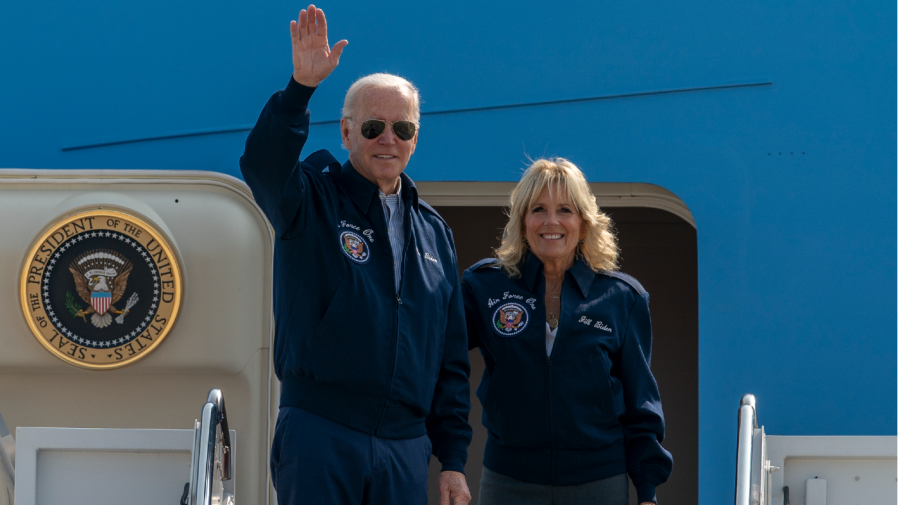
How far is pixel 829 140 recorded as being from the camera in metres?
2.74

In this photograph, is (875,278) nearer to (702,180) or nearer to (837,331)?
(837,331)

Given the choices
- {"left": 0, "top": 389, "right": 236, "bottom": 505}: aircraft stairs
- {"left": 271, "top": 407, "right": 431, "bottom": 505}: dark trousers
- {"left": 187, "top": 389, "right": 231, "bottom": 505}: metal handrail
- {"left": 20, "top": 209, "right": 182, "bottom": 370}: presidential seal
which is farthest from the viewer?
{"left": 20, "top": 209, "right": 182, "bottom": 370}: presidential seal

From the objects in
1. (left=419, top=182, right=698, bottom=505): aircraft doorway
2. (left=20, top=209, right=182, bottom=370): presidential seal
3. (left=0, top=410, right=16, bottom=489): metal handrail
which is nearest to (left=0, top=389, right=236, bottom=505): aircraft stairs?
(left=0, top=410, right=16, bottom=489): metal handrail

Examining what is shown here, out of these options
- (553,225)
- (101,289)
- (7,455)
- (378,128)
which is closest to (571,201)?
(553,225)

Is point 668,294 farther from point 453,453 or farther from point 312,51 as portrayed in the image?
point 312,51

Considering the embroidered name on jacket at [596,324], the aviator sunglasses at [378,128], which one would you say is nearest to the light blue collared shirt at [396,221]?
the aviator sunglasses at [378,128]

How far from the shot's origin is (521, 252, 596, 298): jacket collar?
2.24 metres

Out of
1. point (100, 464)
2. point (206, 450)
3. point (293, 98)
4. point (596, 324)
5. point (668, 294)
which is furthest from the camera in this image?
point (668, 294)

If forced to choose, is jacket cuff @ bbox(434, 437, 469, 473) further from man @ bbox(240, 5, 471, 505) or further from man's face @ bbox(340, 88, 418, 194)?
man's face @ bbox(340, 88, 418, 194)

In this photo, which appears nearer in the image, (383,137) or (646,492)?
(383,137)

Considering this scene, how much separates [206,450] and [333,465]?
398mm

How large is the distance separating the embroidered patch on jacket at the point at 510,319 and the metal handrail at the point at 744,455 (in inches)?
22.0

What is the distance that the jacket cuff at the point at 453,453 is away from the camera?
207 cm

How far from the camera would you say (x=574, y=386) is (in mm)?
2145
